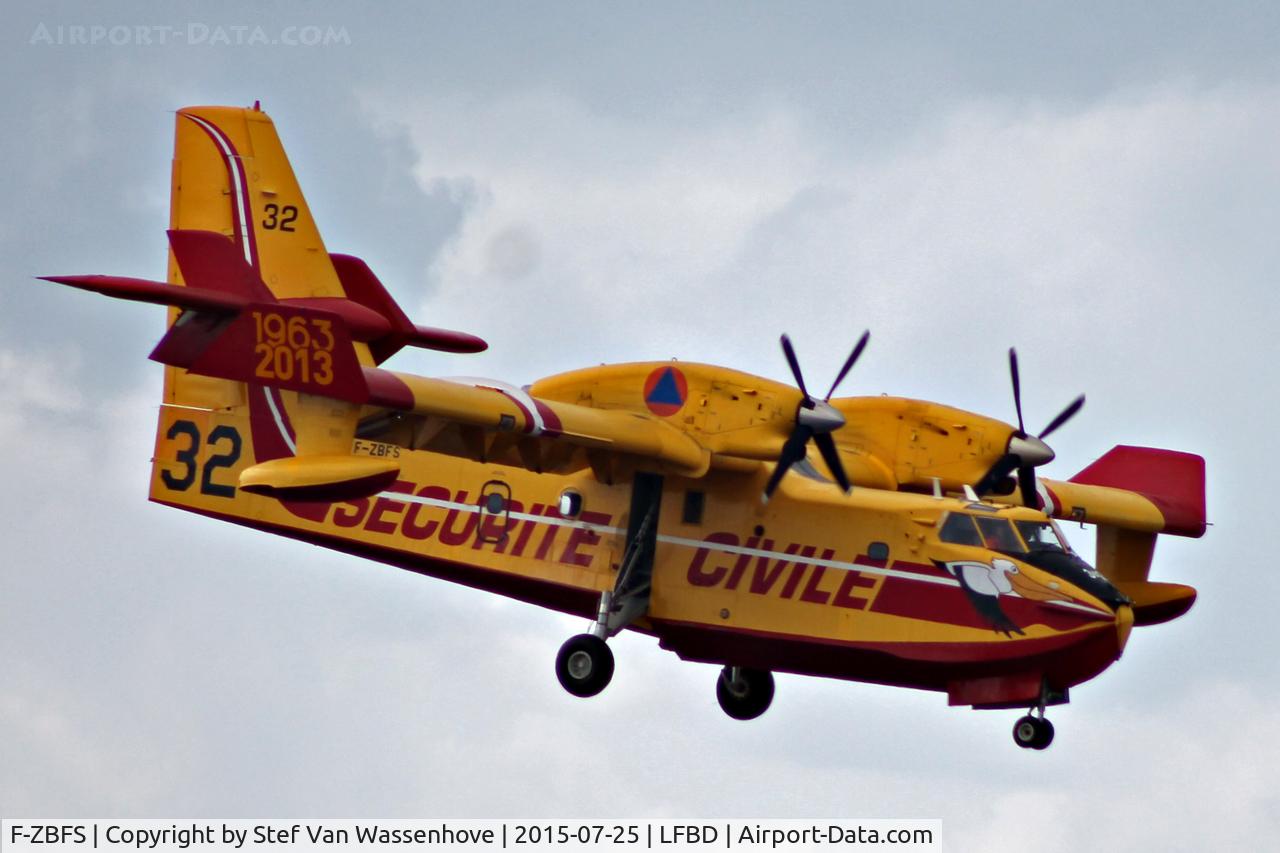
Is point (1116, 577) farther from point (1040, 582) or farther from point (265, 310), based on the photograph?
point (265, 310)

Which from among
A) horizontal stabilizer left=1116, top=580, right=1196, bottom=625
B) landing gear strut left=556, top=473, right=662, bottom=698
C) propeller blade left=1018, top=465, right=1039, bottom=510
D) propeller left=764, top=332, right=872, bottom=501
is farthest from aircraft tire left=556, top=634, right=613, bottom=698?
Answer: horizontal stabilizer left=1116, top=580, right=1196, bottom=625

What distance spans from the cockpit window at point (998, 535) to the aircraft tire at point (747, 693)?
419 centimetres

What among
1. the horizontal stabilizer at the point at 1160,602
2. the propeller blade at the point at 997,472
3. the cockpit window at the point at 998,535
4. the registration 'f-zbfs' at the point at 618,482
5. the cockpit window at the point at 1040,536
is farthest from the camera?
the horizontal stabilizer at the point at 1160,602

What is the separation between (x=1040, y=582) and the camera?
2728 centimetres

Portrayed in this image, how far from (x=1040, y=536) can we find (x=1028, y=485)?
205 cm

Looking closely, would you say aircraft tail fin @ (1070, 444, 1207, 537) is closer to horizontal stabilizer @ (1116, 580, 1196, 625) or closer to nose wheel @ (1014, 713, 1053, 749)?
horizontal stabilizer @ (1116, 580, 1196, 625)

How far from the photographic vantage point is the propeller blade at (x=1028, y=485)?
97.7ft

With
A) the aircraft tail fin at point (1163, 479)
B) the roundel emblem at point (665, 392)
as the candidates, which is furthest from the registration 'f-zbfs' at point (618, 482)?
the aircraft tail fin at point (1163, 479)

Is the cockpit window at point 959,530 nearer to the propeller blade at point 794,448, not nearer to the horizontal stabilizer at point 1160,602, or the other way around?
the propeller blade at point 794,448

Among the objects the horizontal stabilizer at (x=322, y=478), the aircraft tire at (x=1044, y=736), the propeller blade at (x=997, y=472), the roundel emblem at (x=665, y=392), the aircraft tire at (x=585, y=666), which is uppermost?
the roundel emblem at (x=665, y=392)

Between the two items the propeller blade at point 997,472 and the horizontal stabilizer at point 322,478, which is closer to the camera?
the horizontal stabilizer at point 322,478

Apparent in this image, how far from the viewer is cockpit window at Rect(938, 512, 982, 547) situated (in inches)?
1093

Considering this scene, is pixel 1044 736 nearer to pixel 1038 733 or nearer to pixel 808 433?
pixel 1038 733

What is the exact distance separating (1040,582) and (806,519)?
2.93 metres
